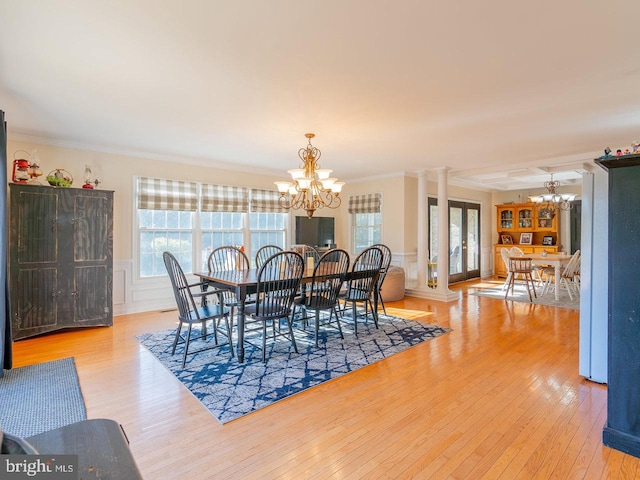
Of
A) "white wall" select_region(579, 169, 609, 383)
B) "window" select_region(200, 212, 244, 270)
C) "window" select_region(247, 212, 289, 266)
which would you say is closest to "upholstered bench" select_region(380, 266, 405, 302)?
"window" select_region(247, 212, 289, 266)

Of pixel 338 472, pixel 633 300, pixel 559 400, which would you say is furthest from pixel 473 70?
pixel 338 472

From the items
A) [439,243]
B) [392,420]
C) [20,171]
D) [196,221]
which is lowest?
[392,420]

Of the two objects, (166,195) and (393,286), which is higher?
(166,195)

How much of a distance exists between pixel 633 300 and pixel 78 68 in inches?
157

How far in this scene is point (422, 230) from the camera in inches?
261

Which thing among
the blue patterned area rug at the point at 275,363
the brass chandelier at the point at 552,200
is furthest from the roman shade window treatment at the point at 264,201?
the brass chandelier at the point at 552,200

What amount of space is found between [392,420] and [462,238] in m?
6.98

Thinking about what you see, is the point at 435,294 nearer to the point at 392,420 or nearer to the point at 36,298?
the point at 392,420

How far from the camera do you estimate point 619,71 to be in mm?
2520

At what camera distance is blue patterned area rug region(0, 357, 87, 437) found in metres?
2.21

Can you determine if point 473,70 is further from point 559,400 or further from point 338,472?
point 338,472

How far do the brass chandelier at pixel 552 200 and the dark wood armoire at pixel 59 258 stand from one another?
26.8 ft

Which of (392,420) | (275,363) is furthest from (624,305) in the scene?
(275,363)

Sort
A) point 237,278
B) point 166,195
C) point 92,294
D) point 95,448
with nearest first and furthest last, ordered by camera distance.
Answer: point 95,448
point 237,278
point 92,294
point 166,195
